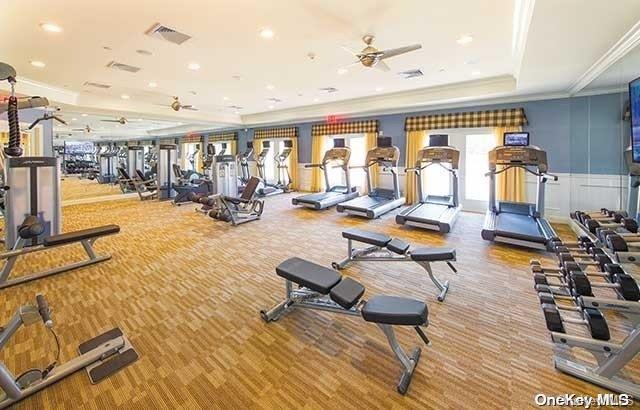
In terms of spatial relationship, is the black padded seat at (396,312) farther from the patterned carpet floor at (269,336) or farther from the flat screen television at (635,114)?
the flat screen television at (635,114)

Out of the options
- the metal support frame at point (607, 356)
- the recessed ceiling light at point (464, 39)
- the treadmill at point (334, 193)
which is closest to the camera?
the metal support frame at point (607, 356)

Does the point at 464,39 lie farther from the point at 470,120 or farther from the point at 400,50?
the point at 470,120

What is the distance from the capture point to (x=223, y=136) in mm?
13328

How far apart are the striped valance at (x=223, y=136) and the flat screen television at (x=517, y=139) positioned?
418 inches

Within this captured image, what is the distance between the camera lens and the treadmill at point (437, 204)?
5324mm

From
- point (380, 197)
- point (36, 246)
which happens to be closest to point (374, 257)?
point (380, 197)

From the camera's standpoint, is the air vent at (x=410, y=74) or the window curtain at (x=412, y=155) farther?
the window curtain at (x=412, y=155)

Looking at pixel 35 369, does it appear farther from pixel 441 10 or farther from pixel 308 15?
pixel 441 10

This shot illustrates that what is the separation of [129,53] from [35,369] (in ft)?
13.7

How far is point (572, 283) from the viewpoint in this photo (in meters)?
2.11

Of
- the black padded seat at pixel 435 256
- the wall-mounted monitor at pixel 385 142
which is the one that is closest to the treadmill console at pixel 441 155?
the wall-mounted monitor at pixel 385 142

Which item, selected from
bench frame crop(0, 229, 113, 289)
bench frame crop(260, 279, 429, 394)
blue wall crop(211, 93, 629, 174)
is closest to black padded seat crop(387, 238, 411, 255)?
bench frame crop(260, 279, 429, 394)

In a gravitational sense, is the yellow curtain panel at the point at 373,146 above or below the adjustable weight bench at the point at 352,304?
above

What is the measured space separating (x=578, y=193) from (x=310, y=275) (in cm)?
627
